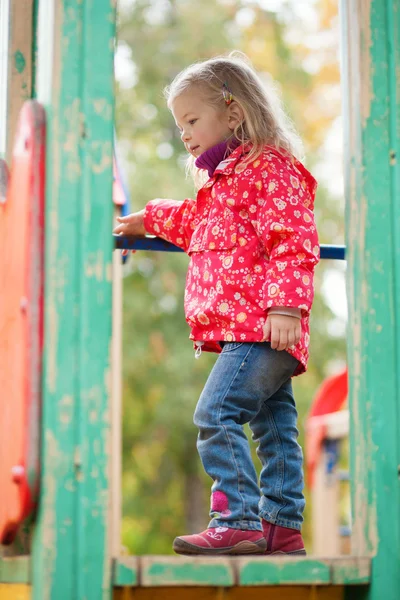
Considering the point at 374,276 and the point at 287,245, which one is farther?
the point at 287,245

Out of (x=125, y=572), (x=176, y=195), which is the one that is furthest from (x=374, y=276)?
(x=176, y=195)

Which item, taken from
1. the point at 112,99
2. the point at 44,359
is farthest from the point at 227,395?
the point at 112,99

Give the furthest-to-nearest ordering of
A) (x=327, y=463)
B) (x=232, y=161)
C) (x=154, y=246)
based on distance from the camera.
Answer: (x=327, y=463) → (x=154, y=246) → (x=232, y=161)

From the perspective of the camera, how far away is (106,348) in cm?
185

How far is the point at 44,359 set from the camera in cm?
184

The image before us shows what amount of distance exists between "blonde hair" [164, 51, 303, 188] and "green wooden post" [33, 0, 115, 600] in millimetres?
741

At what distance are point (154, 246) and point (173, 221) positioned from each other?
0.11m

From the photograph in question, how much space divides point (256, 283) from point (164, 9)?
12.5 meters

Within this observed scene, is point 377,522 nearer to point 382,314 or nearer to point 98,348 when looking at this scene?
point 382,314

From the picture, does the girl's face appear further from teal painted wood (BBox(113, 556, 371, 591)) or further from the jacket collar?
teal painted wood (BBox(113, 556, 371, 591))

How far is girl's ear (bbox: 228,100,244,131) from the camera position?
267 cm

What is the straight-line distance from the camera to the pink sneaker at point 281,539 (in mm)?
2588

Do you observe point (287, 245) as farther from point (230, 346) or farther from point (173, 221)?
point (173, 221)

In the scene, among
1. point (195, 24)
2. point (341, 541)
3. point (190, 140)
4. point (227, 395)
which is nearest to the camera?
point (227, 395)
